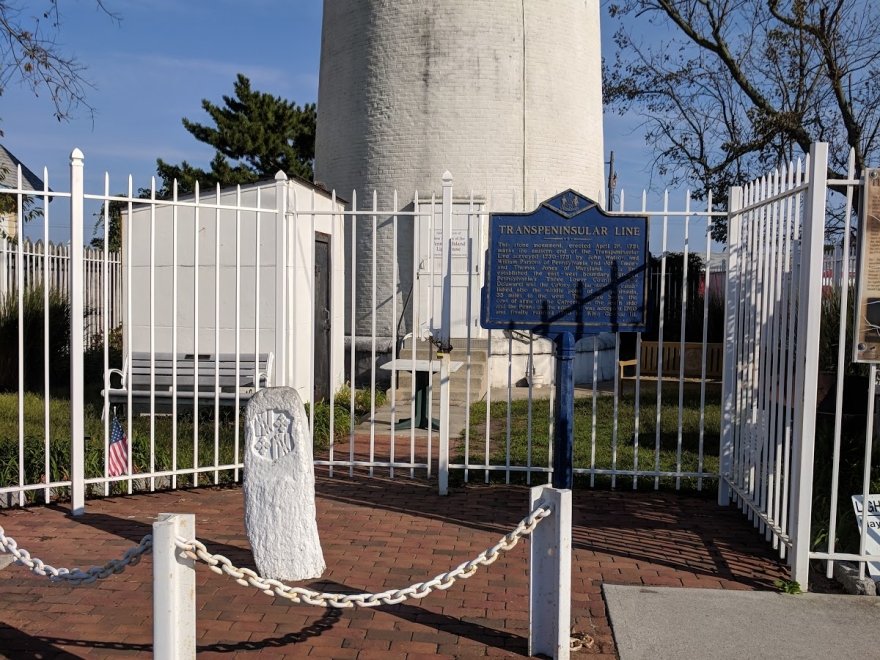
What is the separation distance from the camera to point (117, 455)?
279 inches

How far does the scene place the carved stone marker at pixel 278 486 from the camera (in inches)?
Result: 200

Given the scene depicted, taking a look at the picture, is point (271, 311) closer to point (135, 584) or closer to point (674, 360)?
point (135, 584)

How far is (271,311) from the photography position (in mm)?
10938

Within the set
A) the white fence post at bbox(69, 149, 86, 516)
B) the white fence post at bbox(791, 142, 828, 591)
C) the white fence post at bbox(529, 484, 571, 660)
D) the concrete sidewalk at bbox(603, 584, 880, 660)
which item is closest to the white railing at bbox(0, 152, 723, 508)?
the white fence post at bbox(69, 149, 86, 516)

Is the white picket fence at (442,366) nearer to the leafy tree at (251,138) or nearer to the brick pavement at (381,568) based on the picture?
the brick pavement at (381,568)

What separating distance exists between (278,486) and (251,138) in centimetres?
2423

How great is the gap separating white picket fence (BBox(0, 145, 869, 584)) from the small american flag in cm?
5

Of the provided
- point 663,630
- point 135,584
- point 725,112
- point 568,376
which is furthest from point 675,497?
point 725,112

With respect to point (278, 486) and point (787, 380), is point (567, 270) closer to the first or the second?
point (787, 380)

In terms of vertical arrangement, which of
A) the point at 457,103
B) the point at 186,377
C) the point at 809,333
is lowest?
the point at 186,377

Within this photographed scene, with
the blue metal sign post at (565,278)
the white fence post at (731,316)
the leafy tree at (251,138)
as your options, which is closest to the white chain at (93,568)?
the blue metal sign post at (565,278)

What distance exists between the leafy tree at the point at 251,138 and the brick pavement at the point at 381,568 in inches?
834

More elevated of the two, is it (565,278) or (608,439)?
(565,278)

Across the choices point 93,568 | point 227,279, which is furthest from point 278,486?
point 227,279
